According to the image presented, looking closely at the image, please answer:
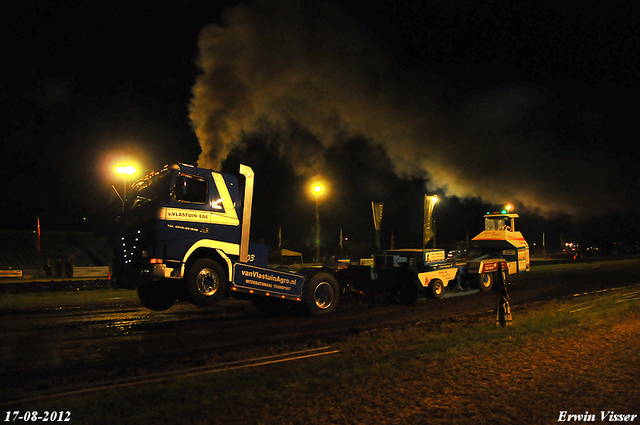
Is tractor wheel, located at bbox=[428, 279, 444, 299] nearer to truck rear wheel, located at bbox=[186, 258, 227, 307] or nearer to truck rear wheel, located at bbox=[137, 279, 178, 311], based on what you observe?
truck rear wheel, located at bbox=[186, 258, 227, 307]

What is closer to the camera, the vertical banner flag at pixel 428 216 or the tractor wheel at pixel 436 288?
the tractor wheel at pixel 436 288

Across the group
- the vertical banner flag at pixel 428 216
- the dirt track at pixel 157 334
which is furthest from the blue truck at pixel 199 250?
the vertical banner flag at pixel 428 216

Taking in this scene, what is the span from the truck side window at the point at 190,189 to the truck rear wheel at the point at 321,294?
3.68 metres

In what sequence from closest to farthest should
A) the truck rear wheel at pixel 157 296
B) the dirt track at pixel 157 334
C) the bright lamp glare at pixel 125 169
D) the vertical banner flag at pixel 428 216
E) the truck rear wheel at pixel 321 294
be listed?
the dirt track at pixel 157 334 → the truck rear wheel at pixel 157 296 → the truck rear wheel at pixel 321 294 → the bright lamp glare at pixel 125 169 → the vertical banner flag at pixel 428 216

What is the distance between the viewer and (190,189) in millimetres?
9281

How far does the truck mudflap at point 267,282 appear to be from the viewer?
31.8 feet

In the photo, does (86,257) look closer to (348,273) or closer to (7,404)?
(348,273)

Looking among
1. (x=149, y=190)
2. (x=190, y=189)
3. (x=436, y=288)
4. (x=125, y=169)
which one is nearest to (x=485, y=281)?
(x=436, y=288)

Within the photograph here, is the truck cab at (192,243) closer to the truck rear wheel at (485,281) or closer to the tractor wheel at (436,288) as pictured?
the tractor wheel at (436,288)

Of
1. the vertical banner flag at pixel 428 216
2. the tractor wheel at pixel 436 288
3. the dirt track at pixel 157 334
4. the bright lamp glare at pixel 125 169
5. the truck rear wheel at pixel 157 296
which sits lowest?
Answer: the dirt track at pixel 157 334

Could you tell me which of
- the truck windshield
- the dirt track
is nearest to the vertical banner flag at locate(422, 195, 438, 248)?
the dirt track

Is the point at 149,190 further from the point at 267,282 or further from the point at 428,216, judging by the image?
the point at 428,216

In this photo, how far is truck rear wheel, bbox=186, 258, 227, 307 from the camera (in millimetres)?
8898

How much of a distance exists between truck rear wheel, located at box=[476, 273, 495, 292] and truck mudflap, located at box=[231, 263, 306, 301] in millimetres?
7802
